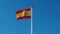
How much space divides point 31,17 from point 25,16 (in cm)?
31

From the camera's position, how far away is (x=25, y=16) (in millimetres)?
14820

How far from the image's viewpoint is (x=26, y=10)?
584 inches

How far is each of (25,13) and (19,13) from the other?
48 centimetres

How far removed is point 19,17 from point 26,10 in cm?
61

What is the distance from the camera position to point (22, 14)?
15039 mm

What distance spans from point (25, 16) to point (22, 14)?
0.28 metres

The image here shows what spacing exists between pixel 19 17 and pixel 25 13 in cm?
51

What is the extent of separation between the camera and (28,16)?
583 inches

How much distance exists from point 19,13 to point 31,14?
77 cm

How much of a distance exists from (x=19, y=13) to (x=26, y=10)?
0.53 meters

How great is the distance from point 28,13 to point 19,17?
582 millimetres

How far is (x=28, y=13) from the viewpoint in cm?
1488

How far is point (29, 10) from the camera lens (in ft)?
48.7
